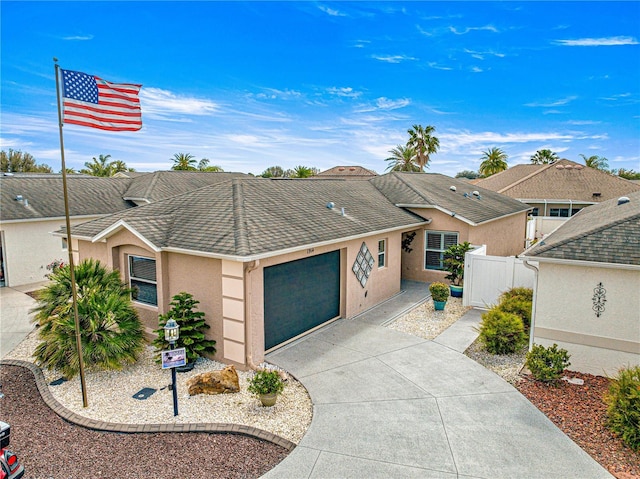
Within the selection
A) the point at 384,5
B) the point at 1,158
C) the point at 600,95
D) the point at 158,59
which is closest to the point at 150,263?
the point at 158,59

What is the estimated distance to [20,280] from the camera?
58.4ft

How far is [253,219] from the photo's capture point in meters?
11.0

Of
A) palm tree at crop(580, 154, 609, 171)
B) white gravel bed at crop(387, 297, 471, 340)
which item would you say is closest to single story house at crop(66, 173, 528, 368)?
white gravel bed at crop(387, 297, 471, 340)

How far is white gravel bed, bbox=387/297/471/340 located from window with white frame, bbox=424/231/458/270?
3078mm

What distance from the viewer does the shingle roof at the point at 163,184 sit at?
79.9ft

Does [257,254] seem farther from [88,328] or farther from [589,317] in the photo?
[589,317]

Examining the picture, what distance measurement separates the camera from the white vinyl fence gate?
13500 millimetres

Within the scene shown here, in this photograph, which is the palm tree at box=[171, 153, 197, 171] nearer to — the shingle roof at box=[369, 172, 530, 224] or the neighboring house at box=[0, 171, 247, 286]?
the neighboring house at box=[0, 171, 247, 286]

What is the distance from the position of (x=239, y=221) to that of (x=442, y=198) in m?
12.0

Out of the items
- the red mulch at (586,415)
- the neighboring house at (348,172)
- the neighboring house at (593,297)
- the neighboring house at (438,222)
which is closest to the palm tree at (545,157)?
the neighboring house at (348,172)

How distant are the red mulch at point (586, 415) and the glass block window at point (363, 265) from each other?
19.2 ft

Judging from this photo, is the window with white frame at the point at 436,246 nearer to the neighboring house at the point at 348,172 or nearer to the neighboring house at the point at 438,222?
the neighboring house at the point at 438,222

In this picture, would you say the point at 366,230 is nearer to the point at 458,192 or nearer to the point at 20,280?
the point at 458,192

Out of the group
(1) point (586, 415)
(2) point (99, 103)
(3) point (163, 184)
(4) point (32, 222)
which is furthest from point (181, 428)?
(3) point (163, 184)
